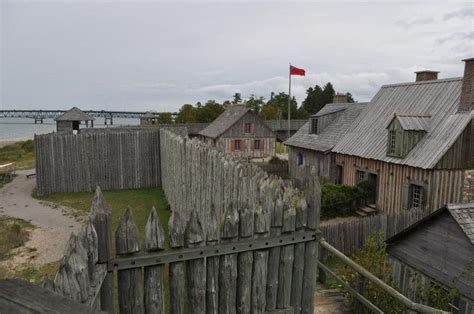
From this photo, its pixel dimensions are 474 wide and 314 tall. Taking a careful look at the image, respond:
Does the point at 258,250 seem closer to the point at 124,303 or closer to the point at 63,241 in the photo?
the point at 124,303

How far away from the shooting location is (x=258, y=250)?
3.49 m

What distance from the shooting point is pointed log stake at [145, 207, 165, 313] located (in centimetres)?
286

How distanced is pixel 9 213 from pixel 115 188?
197 inches

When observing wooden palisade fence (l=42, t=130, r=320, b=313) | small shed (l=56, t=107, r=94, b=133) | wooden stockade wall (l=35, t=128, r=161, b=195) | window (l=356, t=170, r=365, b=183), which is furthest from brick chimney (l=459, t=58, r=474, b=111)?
small shed (l=56, t=107, r=94, b=133)

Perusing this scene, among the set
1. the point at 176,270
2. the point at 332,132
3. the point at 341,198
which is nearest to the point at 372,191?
the point at 341,198

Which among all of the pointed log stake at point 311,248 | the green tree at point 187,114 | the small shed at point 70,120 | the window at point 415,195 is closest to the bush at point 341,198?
the window at point 415,195

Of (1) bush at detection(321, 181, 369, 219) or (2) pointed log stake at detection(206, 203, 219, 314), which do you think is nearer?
(2) pointed log stake at detection(206, 203, 219, 314)

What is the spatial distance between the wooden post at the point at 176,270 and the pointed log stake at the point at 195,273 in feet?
0.28

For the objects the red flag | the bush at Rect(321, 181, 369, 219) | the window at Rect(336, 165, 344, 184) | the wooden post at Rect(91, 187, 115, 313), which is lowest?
the bush at Rect(321, 181, 369, 219)

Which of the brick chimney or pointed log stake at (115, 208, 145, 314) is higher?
the brick chimney

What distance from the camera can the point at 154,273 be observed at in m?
2.93

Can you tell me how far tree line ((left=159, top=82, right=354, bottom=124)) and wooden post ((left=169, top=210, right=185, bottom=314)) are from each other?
121ft

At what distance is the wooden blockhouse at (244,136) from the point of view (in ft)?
124

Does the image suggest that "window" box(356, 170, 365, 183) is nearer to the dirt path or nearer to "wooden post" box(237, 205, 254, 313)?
the dirt path
